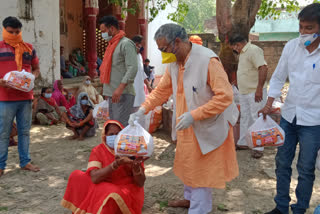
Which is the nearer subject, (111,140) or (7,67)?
(111,140)

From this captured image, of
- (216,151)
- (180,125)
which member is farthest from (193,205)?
(180,125)

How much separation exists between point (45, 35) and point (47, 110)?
5.43 ft

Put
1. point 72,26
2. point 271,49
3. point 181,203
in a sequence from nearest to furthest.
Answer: point 181,203, point 72,26, point 271,49

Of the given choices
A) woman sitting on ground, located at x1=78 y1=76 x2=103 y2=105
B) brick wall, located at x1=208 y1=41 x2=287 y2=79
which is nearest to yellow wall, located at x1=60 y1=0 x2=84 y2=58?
woman sitting on ground, located at x1=78 y1=76 x2=103 y2=105

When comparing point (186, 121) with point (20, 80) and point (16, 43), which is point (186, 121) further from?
point (16, 43)

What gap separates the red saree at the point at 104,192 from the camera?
2.65m

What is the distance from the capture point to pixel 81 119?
6.11 metres

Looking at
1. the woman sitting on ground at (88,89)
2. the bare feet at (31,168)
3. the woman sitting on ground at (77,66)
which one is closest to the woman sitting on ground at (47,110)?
the woman sitting on ground at (88,89)

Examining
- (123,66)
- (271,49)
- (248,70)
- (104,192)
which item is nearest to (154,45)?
(271,49)

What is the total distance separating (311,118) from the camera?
269cm

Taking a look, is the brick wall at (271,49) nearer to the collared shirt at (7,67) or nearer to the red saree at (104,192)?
the collared shirt at (7,67)

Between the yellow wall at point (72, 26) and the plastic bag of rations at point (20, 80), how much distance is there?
874 centimetres

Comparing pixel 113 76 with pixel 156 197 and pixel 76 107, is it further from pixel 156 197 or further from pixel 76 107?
pixel 76 107

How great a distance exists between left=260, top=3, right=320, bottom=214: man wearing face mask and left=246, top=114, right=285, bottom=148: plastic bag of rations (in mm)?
80
